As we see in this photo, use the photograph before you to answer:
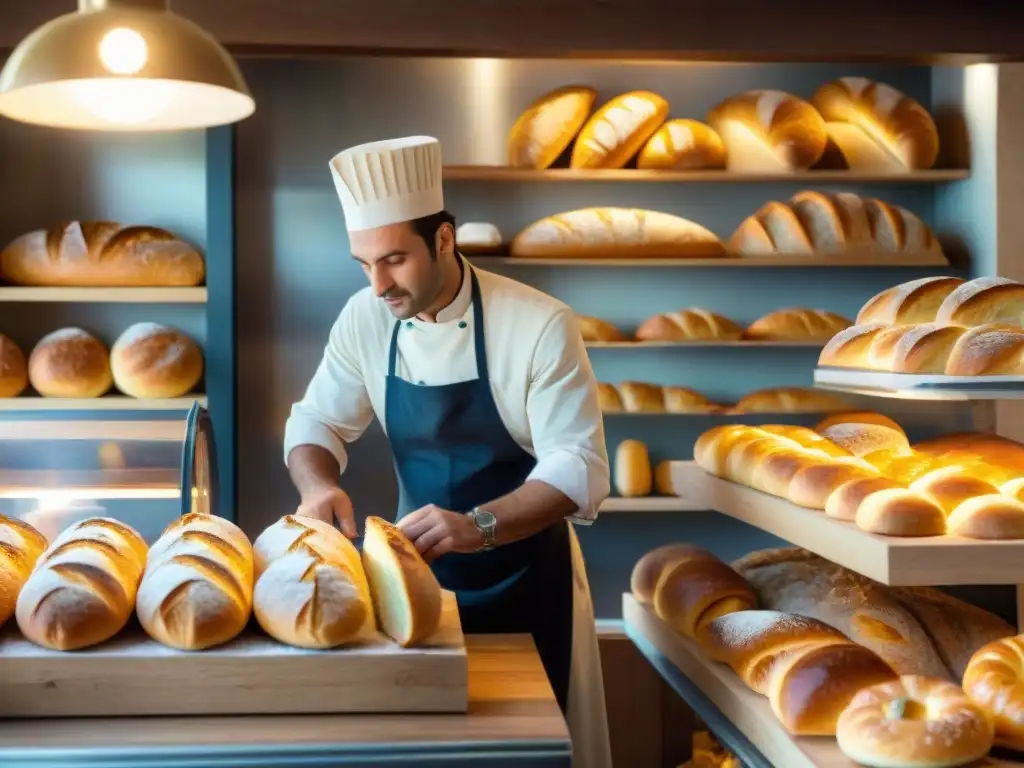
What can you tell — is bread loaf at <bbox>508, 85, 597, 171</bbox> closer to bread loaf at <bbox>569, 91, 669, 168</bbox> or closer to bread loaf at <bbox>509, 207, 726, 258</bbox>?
bread loaf at <bbox>569, 91, 669, 168</bbox>

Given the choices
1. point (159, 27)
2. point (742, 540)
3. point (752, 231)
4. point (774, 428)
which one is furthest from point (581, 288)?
point (159, 27)

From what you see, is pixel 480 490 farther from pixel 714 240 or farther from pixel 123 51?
pixel 714 240

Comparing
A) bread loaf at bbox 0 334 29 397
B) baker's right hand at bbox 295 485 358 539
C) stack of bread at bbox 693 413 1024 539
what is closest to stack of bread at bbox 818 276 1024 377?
stack of bread at bbox 693 413 1024 539

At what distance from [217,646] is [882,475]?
3.54ft

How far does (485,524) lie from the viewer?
178 centimetres

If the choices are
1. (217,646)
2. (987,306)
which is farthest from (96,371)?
(987,306)

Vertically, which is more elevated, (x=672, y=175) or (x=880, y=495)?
(x=672, y=175)

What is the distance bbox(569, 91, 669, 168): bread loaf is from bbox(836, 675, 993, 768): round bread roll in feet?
7.58

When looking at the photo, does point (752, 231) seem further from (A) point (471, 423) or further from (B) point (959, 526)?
(B) point (959, 526)

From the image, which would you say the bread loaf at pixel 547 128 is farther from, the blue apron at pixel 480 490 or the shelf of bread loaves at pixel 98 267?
the blue apron at pixel 480 490

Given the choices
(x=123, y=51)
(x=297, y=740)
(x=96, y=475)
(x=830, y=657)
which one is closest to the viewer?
(x=297, y=740)

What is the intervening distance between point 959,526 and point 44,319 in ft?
9.51

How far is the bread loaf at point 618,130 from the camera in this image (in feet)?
11.6

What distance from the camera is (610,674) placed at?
98.3 inches
